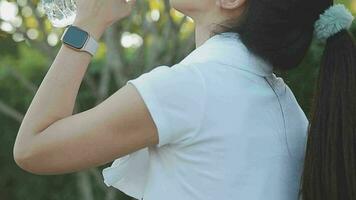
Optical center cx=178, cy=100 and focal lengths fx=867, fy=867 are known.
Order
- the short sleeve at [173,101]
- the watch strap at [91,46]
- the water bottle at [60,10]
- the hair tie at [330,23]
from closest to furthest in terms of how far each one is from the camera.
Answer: the short sleeve at [173,101], the watch strap at [91,46], the hair tie at [330,23], the water bottle at [60,10]

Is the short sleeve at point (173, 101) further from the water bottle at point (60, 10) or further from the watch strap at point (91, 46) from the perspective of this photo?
the water bottle at point (60, 10)

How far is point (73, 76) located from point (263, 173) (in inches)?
19.4

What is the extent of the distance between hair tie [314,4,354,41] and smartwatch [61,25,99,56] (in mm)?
549

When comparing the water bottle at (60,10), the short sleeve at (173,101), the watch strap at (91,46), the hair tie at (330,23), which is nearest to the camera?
the short sleeve at (173,101)

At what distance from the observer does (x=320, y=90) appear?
2.09 metres

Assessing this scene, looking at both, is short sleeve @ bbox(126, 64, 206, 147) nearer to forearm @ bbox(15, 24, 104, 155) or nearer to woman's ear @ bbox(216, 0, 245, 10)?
forearm @ bbox(15, 24, 104, 155)

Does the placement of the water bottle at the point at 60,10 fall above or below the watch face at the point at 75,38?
below

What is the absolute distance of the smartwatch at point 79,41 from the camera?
1.98 metres

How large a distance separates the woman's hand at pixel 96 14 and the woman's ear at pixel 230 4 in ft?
0.83

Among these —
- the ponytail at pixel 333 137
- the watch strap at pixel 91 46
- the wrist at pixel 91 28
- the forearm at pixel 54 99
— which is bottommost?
the ponytail at pixel 333 137

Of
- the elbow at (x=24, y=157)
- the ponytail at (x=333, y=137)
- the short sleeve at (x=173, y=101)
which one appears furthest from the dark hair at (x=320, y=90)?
the elbow at (x=24, y=157)

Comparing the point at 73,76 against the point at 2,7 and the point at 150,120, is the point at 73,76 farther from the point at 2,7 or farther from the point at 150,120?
the point at 2,7

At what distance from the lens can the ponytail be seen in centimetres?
203

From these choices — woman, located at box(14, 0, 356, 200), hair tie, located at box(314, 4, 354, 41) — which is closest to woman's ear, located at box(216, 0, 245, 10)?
woman, located at box(14, 0, 356, 200)
